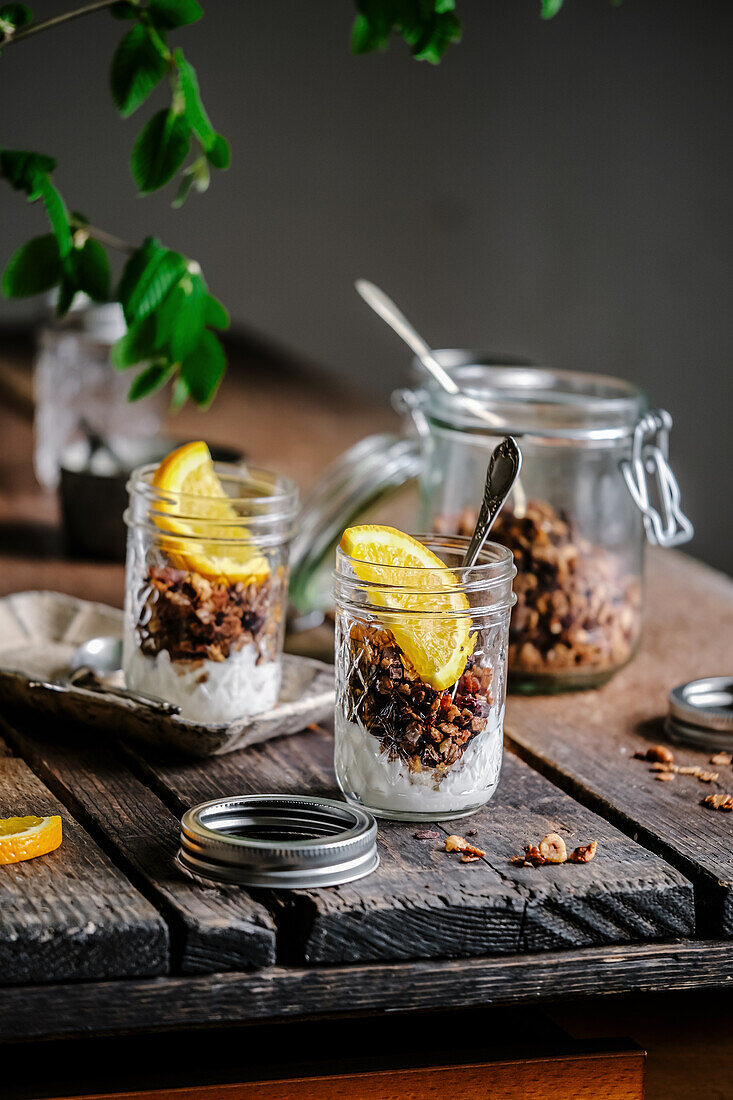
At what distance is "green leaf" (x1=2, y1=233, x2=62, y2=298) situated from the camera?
0.87 meters

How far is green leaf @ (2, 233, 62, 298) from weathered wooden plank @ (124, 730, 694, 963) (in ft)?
1.12

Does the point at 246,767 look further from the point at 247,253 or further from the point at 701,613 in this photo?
the point at 247,253

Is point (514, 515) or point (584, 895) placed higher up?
point (514, 515)

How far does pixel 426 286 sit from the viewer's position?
2730 mm

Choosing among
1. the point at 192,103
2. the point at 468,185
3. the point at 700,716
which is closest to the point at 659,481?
the point at 700,716

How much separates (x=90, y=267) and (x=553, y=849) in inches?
18.8

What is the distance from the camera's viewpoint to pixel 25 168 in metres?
0.83

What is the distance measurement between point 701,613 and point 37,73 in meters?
1.70

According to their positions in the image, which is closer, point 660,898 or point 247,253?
point 660,898

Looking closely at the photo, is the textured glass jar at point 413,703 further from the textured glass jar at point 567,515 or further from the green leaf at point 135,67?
the green leaf at point 135,67

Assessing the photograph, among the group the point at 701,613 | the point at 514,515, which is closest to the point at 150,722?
the point at 514,515

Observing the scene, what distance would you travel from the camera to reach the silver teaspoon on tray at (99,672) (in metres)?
0.84

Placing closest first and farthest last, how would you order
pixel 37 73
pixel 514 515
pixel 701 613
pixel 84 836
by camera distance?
1. pixel 84 836
2. pixel 514 515
3. pixel 701 613
4. pixel 37 73

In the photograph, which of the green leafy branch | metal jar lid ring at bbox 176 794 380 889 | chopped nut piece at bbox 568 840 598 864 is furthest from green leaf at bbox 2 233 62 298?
chopped nut piece at bbox 568 840 598 864
